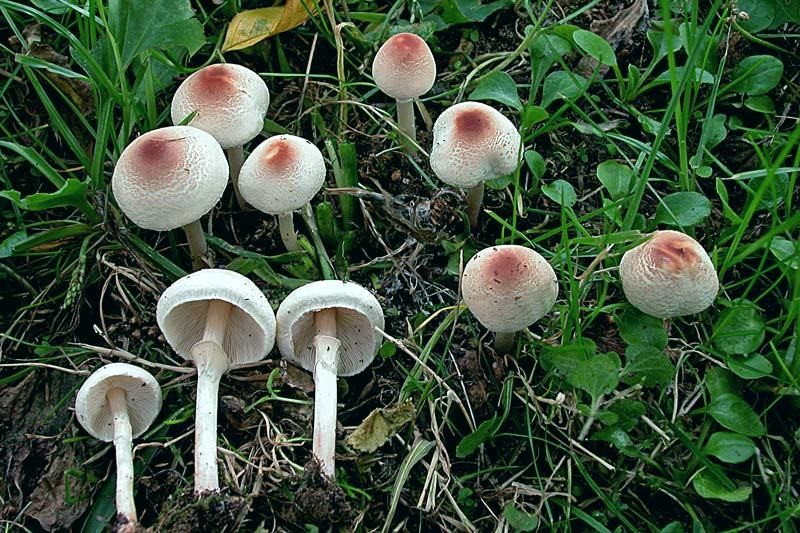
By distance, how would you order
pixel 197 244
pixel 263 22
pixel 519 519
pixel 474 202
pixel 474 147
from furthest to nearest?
1. pixel 263 22
2. pixel 474 202
3. pixel 197 244
4. pixel 474 147
5. pixel 519 519

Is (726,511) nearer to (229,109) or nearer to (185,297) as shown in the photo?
(185,297)

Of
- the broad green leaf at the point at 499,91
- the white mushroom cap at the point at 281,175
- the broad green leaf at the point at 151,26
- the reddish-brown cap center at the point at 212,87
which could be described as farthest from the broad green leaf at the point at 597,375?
the broad green leaf at the point at 151,26

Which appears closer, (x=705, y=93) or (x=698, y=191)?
(x=698, y=191)

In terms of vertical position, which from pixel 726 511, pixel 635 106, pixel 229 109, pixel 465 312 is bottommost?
pixel 726 511

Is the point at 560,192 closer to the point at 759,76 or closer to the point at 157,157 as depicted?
the point at 759,76

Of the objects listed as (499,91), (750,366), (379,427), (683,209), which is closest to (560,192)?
(683,209)

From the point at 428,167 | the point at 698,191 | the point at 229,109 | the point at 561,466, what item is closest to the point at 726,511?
the point at 561,466

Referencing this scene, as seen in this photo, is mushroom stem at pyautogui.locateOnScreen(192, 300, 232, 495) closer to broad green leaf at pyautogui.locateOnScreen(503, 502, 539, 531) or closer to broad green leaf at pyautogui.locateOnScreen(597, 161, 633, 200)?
broad green leaf at pyautogui.locateOnScreen(503, 502, 539, 531)
